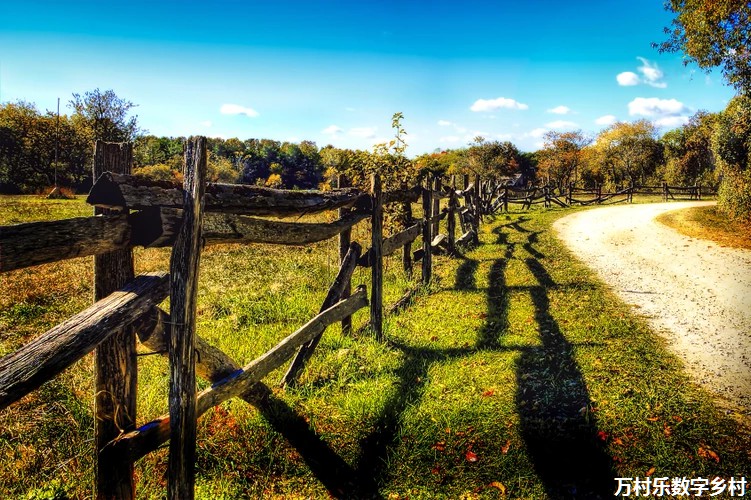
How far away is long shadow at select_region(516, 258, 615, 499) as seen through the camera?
3.33 m

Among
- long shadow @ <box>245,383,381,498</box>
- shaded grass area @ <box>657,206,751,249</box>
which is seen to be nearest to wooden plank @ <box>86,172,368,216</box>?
long shadow @ <box>245,383,381,498</box>

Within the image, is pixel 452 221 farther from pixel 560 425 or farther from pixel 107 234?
pixel 107 234

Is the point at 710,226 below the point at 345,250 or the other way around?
the other way around

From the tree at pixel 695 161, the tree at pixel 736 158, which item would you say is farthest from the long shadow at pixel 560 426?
the tree at pixel 695 161

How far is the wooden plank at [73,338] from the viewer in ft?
6.11

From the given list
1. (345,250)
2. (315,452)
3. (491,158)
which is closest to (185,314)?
(315,452)

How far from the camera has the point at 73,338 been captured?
6.93 feet

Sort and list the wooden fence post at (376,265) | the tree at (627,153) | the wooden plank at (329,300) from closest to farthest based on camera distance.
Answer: the wooden plank at (329,300), the wooden fence post at (376,265), the tree at (627,153)

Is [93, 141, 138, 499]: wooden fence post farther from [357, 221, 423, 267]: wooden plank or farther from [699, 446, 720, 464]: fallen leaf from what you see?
[699, 446, 720, 464]: fallen leaf

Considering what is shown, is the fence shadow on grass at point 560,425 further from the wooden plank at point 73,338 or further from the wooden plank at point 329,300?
the wooden plank at point 73,338

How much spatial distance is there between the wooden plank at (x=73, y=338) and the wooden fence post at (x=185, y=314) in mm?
207

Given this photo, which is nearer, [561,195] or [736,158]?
[736,158]

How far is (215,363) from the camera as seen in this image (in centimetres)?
329

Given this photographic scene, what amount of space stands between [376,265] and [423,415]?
98.5 inches
